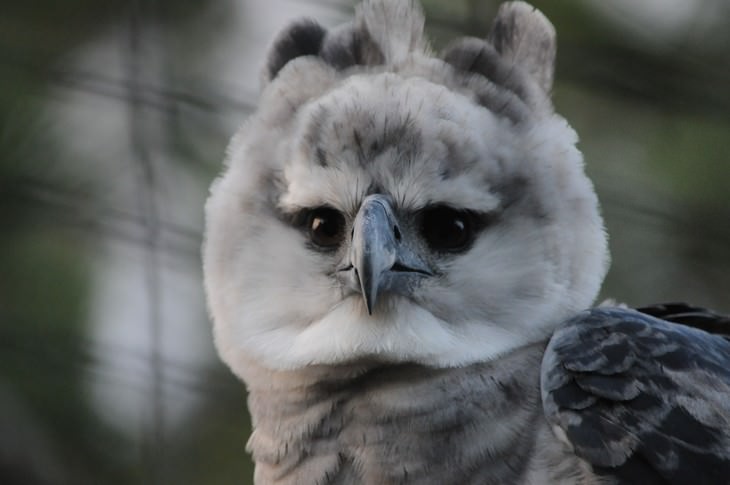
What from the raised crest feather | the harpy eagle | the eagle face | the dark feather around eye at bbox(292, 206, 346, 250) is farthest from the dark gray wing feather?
the raised crest feather

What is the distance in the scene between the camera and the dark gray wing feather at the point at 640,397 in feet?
5.32

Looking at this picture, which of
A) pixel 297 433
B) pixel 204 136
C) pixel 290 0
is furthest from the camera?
pixel 204 136

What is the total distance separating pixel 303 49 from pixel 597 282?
0.59 metres

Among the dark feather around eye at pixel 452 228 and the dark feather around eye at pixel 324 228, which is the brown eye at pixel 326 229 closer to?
the dark feather around eye at pixel 324 228

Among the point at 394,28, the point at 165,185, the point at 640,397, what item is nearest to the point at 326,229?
the point at 394,28

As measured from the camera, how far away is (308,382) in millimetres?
1826

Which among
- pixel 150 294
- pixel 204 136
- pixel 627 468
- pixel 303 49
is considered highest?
pixel 303 49

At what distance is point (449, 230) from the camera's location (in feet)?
6.13

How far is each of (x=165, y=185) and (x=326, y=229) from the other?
145 centimetres

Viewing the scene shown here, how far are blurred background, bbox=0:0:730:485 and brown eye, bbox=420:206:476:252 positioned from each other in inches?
50.6

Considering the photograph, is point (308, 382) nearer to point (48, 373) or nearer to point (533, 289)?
point (533, 289)

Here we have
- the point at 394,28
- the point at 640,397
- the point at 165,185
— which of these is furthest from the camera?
the point at 165,185

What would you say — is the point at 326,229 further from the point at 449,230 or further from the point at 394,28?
the point at 394,28

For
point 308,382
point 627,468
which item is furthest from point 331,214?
point 627,468
